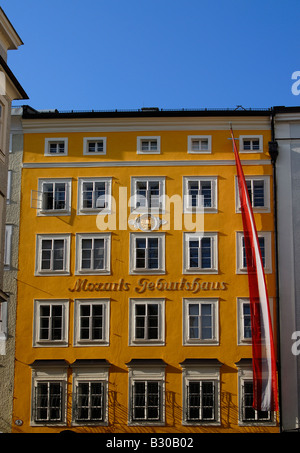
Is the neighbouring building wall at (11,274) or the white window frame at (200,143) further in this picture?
the white window frame at (200,143)

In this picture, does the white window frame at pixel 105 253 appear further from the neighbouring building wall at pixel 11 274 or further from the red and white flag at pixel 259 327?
the red and white flag at pixel 259 327

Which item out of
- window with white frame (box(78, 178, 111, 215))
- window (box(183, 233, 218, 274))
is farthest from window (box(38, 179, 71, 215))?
window (box(183, 233, 218, 274))

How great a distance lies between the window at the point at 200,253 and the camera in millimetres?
42406

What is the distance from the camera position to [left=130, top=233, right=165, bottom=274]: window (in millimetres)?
42531

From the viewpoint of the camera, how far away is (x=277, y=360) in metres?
40.8

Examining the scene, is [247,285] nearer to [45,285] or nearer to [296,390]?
[296,390]

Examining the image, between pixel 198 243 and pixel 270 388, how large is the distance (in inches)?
328

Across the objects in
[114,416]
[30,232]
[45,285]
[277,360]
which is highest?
[30,232]

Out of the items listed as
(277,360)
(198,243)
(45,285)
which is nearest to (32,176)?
(45,285)

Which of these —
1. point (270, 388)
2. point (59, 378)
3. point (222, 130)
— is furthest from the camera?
point (222, 130)

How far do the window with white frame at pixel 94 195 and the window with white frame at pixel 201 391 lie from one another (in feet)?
29.6

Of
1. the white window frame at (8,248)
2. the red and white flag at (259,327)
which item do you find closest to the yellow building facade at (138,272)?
the white window frame at (8,248)

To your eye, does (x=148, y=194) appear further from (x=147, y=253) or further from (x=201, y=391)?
(x=201, y=391)

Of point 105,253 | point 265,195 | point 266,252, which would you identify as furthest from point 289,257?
point 105,253
